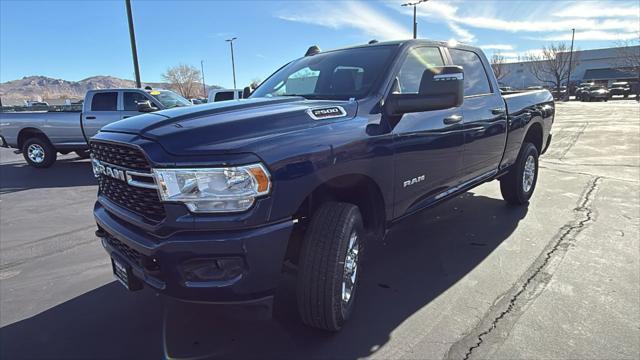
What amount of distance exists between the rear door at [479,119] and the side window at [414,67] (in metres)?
0.49

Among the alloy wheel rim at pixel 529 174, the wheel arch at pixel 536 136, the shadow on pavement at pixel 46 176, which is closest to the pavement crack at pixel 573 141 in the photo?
the wheel arch at pixel 536 136

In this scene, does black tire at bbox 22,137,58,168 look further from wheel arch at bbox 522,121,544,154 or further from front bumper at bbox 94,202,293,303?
wheel arch at bbox 522,121,544,154

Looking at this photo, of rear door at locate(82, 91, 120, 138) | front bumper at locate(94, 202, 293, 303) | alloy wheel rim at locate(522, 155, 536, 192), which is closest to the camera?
front bumper at locate(94, 202, 293, 303)

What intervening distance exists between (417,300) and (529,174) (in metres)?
3.45

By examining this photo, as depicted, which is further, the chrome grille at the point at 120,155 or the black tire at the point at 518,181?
the black tire at the point at 518,181

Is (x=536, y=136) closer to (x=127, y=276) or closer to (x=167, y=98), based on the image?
(x=127, y=276)

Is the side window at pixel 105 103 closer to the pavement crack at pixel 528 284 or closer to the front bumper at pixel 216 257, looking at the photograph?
the front bumper at pixel 216 257

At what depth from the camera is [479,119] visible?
411 centimetres

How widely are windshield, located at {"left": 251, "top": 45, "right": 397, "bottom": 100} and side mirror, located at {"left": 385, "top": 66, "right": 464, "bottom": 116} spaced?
1.00 ft

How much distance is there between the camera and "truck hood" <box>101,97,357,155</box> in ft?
6.97

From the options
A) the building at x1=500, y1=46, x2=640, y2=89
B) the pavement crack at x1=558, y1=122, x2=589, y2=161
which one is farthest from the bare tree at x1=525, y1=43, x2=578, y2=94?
the pavement crack at x1=558, y1=122, x2=589, y2=161

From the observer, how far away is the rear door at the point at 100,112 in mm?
9938

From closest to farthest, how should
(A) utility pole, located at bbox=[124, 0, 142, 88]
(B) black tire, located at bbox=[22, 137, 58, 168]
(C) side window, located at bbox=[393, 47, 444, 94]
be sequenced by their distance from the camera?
(C) side window, located at bbox=[393, 47, 444, 94]
(B) black tire, located at bbox=[22, 137, 58, 168]
(A) utility pole, located at bbox=[124, 0, 142, 88]

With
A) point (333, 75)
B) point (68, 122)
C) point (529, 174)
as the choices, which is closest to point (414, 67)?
point (333, 75)
